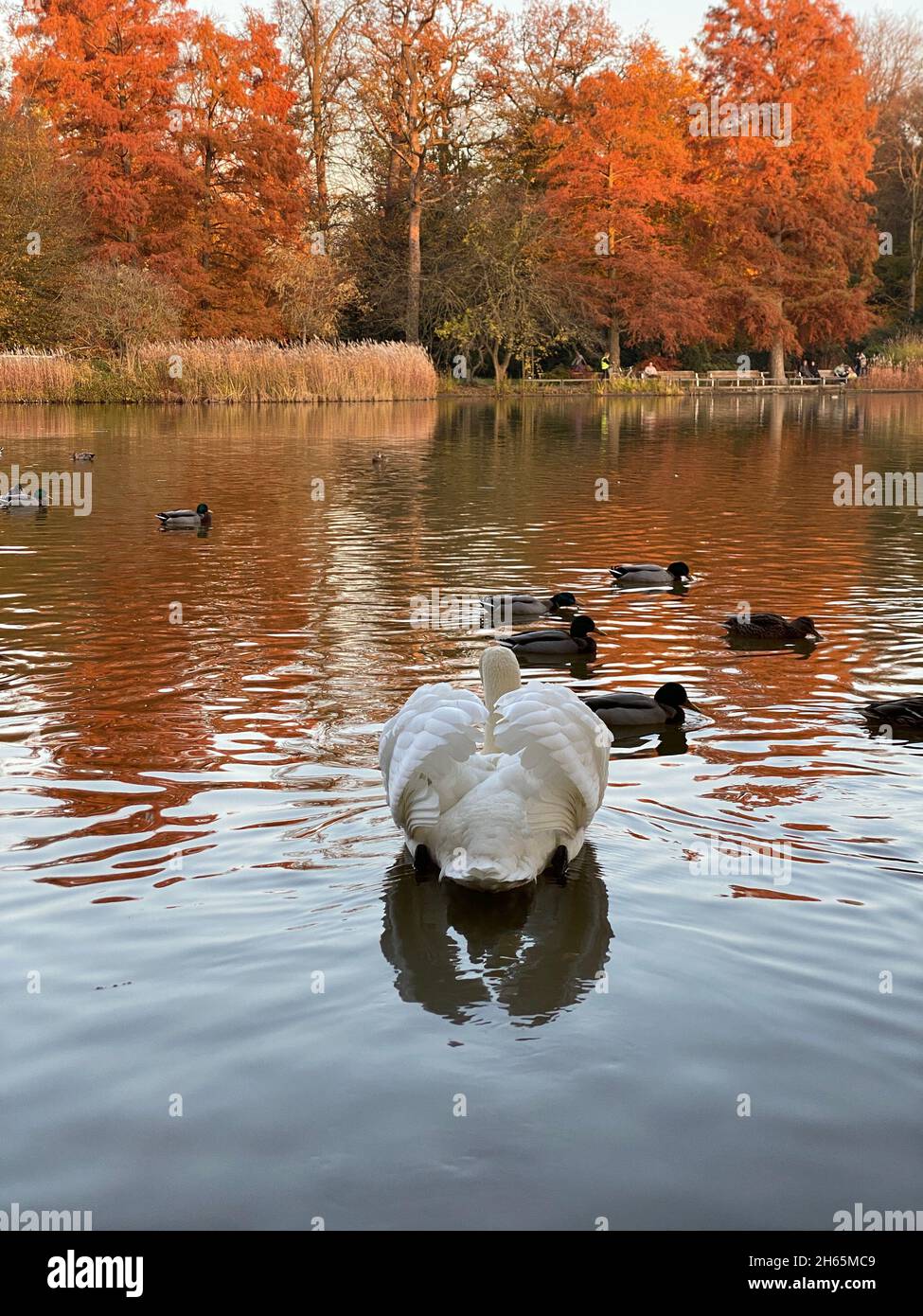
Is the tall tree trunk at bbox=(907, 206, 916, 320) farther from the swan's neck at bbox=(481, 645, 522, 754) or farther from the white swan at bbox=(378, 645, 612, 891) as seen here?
the white swan at bbox=(378, 645, 612, 891)

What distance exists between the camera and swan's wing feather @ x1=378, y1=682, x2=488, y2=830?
521cm

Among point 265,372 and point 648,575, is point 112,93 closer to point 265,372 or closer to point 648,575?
point 265,372

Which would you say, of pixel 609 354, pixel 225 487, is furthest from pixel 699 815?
pixel 609 354

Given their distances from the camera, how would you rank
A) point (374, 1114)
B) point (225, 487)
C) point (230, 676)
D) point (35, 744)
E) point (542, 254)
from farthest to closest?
point (542, 254)
point (225, 487)
point (230, 676)
point (35, 744)
point (374, 1114)

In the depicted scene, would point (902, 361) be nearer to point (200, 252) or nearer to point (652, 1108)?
point (200, 252)

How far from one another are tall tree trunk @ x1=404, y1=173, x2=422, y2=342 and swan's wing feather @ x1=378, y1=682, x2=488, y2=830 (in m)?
49.4

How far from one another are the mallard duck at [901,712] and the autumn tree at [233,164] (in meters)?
45.7

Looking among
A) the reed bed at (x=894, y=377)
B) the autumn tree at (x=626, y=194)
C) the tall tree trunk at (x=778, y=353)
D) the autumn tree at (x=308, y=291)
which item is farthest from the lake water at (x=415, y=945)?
the tall tree trunk at (x=778, y=353)

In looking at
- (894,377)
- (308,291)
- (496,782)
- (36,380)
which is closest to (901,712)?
(496,782)

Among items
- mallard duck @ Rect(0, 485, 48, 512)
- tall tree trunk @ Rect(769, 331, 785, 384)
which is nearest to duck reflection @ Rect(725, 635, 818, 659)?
mallard duck @ Rect(0, 485, 48, 512)

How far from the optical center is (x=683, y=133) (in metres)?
59.8

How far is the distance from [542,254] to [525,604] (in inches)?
1894

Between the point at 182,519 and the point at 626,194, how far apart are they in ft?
143

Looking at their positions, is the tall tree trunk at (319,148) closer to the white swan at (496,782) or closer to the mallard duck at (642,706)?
the mallard duck at (642,706)
